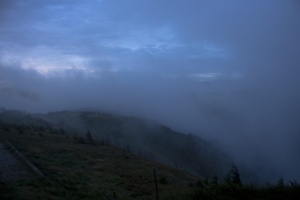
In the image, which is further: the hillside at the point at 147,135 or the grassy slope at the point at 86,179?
the hillside at the point at 147,135

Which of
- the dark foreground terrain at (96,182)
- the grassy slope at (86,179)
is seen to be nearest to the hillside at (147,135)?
the grassy slope at (86,179)

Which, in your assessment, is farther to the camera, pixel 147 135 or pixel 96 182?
pixel 147 135

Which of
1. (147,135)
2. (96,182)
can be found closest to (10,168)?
(96,182)

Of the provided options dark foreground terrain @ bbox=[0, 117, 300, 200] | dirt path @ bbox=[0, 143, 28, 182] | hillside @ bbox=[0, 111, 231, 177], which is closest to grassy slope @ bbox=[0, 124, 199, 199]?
dark foreground terrain @ bbox=[0, 117, 300, 200]

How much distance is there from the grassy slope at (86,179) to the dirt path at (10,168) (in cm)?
58

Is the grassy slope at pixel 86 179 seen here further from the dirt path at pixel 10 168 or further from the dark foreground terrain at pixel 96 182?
the dirt path at pixel 10 168

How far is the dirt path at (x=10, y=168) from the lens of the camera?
11.1 metres

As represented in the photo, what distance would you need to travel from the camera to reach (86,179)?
1269cm

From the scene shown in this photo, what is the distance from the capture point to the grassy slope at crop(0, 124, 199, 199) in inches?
385

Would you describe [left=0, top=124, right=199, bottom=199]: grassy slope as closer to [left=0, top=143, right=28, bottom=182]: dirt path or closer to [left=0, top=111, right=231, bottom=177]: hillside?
[left=0, top=143, right=28, bottom=182]: dirt path

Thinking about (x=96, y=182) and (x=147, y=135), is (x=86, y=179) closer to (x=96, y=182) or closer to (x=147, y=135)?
(x=96, y=182)

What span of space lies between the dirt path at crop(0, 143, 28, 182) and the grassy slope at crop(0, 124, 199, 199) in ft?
1.91

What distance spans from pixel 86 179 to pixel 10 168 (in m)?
2.86

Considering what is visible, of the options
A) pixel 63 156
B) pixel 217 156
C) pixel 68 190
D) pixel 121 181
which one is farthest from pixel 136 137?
pixel 68 190
